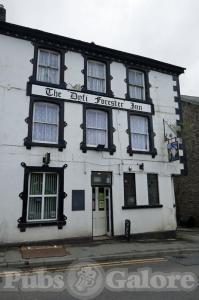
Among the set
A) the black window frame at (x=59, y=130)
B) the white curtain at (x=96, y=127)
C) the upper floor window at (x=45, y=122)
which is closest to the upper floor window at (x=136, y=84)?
the white curtain at (x=96, y=127)

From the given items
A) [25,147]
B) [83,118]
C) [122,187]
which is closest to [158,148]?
[122,187]

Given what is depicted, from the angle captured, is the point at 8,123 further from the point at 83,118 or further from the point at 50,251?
the point at 50,251

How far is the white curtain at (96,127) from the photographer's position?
13.8 metres

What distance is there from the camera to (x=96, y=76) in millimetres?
14680

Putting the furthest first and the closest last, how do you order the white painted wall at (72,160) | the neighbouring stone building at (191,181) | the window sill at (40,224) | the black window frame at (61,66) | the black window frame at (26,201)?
the neighbouring stone building at (191,181)
the black window frame at (61,66)
the white painted wall at (72,160)
the black window frame at (26,201)
the window sill at (40,224)

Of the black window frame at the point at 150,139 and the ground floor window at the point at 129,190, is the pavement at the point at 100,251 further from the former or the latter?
the black window frame at the point at 150,139

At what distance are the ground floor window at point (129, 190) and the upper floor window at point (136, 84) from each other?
4679 mm

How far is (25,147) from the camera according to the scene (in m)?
11.9

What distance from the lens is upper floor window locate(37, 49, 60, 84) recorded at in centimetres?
1342

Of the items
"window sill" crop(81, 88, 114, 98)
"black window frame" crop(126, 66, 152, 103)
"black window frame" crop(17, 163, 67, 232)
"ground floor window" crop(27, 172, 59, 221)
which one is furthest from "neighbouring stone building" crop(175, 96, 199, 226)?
"ground floor window" crop(27, 172, 59, 221)

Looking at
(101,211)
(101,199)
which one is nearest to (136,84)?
(101,199)

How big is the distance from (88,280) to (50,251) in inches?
137

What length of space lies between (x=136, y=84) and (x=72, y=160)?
6290mm

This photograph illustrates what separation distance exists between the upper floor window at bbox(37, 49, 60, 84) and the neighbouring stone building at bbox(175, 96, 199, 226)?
35.9 feet
